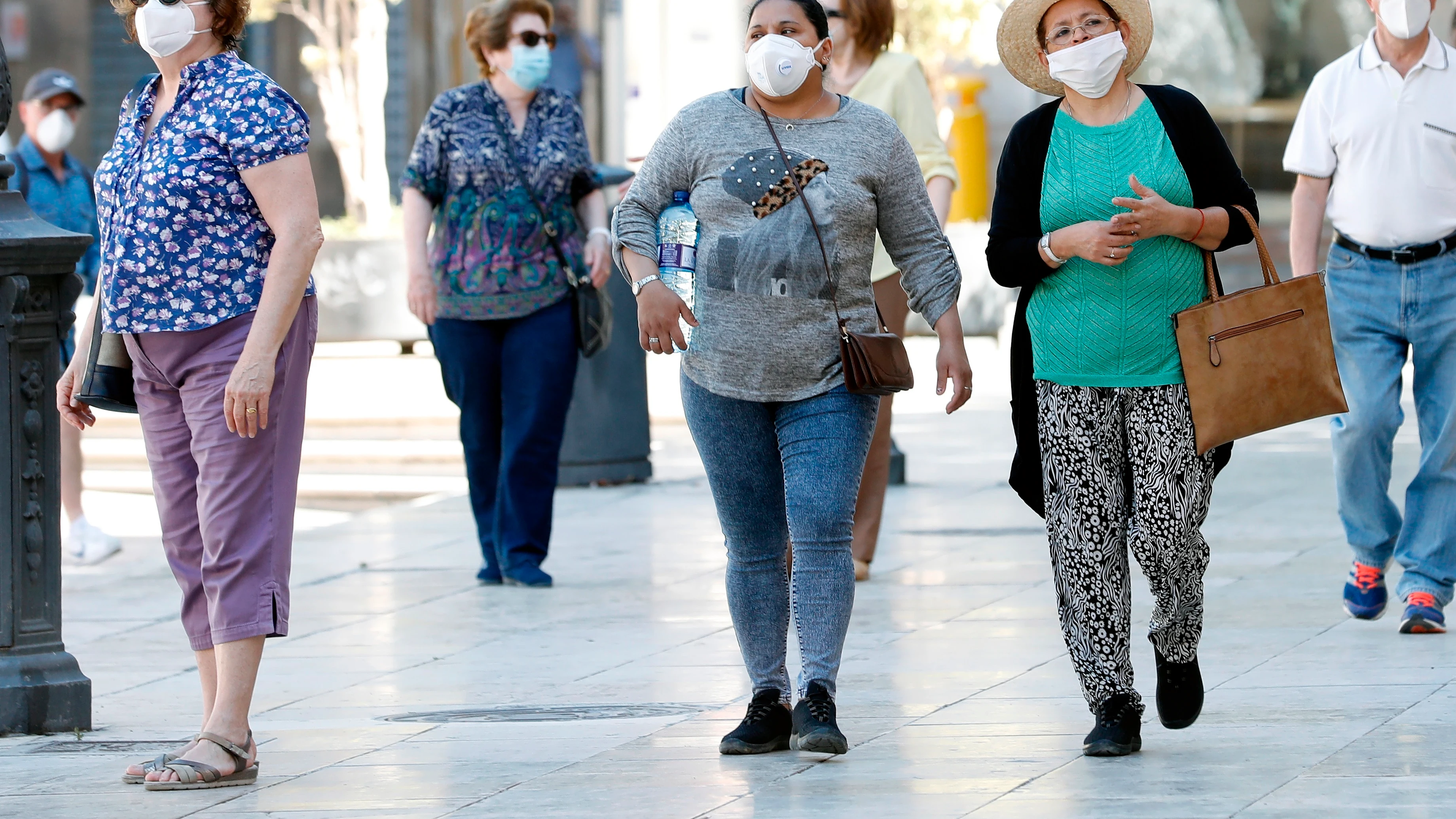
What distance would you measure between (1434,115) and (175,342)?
3.84m

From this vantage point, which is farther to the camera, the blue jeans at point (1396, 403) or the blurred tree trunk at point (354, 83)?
the blurred tree trunk at point (354, 83)

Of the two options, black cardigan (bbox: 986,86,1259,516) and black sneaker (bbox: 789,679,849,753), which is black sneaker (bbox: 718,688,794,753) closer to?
black sneaker (bbox: 789,679,849,753)

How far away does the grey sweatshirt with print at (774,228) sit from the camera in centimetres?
508

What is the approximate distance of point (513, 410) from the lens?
8.16 m

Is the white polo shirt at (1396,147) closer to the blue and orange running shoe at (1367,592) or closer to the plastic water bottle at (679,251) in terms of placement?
the blue and orange running shoe at (1367,592)

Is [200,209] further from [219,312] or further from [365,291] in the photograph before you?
[365,291]

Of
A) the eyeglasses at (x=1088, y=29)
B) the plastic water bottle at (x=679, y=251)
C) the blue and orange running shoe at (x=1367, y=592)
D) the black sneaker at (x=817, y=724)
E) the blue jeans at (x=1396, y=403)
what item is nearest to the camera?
the eyeglasses at (x=1088, y=29)

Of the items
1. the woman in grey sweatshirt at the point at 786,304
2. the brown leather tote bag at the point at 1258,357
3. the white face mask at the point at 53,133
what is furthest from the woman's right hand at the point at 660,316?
the white face mask at the point at 53,133

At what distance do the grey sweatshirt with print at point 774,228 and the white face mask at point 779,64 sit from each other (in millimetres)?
128

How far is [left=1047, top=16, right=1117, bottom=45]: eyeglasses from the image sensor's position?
4934 millimetres

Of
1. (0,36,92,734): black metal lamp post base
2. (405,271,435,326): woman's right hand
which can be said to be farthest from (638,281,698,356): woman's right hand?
(405,271,435,326): woman's right hand

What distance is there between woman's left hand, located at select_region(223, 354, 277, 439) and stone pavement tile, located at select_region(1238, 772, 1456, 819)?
88.5 inches

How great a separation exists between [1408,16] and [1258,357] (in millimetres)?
2089

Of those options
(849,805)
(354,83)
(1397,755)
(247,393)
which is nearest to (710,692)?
(849,805)
